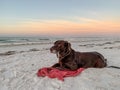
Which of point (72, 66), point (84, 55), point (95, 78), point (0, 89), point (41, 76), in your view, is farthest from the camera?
point (84, 55)

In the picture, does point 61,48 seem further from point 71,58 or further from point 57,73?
point 57,73

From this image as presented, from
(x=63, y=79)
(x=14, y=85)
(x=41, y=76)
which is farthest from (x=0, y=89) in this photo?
(x=63, y=79)

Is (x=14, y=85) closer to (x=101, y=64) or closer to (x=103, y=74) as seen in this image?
(x=103, y=74)

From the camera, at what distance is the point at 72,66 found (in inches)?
263

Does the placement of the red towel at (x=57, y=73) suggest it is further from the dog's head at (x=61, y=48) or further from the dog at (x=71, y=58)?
the dog's head at (x=61, y=48)

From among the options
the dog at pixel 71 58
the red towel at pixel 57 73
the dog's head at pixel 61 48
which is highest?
the dog's head at pixel 61 48

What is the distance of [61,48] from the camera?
6559 mm

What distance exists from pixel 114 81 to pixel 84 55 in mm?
1697

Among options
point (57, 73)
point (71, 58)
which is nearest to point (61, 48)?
point (71, 58)

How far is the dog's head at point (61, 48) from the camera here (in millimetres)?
6532

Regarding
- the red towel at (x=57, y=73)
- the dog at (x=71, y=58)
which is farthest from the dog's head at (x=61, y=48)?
the red towel at (x=57, y=73)

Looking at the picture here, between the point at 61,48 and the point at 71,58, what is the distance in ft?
1.68

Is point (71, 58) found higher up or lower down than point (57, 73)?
higher up

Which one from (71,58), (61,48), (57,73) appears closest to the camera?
(57,73)
